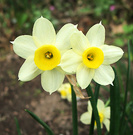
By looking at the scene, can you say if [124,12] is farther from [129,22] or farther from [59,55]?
[59,55]

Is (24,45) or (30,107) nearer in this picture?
(24,45)

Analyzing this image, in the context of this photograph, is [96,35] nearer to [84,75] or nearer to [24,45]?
[84,75]

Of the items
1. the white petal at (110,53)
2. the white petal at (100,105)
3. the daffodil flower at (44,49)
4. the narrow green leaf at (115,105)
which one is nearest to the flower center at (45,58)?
the daffodil flower at (44,49)

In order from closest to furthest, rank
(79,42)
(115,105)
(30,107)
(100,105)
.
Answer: (79,42) → (115,105) → (100,105) → (30,107)

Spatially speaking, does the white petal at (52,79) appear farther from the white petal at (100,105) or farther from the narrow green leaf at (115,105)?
the white petal at (100,105)

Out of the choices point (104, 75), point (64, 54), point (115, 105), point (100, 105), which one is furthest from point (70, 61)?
point (100, 105)

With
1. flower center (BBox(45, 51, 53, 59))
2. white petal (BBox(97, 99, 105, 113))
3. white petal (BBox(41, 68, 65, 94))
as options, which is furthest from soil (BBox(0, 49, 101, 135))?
flower center (BBox(45, 51, 53, 59))
